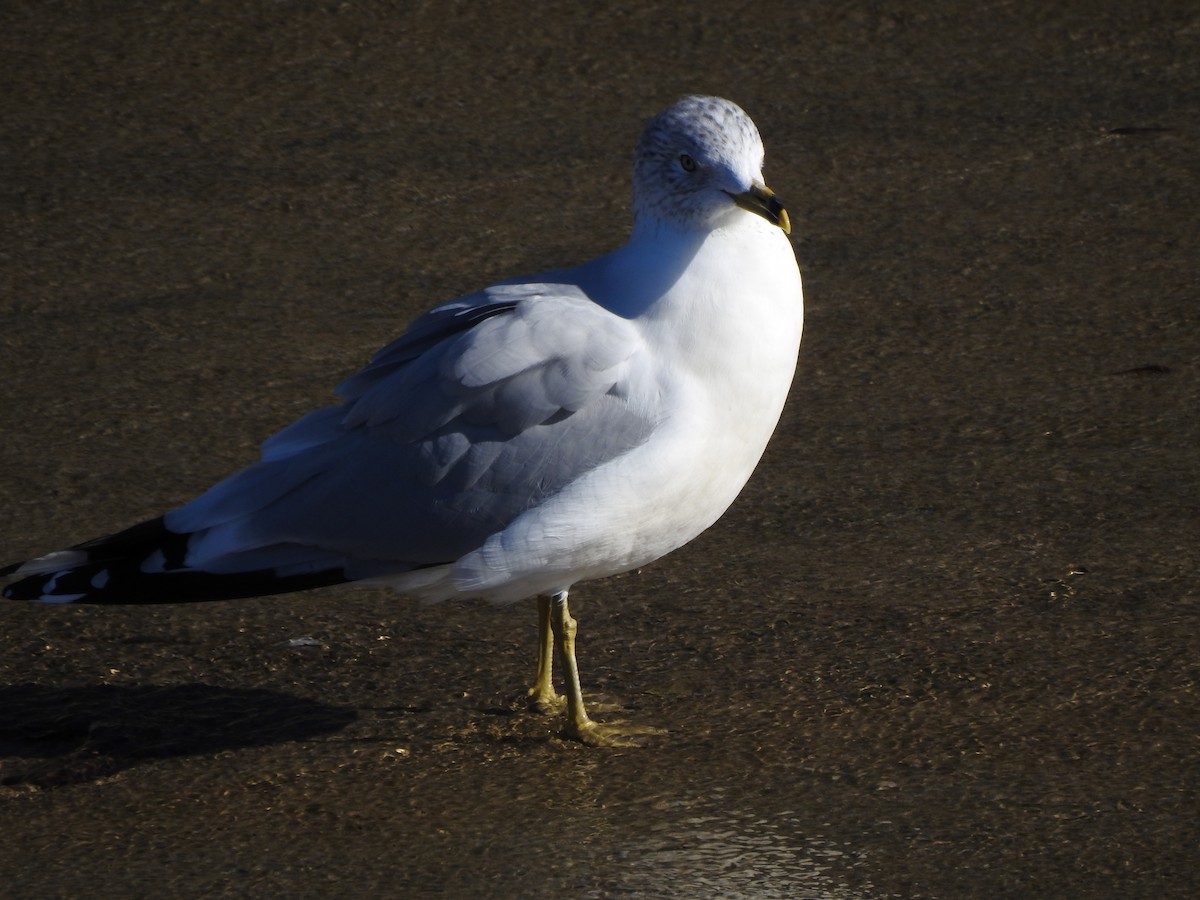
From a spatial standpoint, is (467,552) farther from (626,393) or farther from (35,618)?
(35,618)

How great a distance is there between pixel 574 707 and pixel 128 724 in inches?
34.3

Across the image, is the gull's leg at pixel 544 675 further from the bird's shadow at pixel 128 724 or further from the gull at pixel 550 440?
the bird's shadow at pixel 128 724

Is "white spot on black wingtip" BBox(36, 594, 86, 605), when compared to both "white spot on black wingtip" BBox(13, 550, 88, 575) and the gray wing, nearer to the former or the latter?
"white spot on black wingtip" BBox(13, 550, 88, 575)

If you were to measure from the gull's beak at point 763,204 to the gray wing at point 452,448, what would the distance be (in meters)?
0.31

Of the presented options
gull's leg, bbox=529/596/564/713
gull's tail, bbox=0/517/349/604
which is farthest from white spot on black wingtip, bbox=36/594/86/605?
gull's leg, bbox=529/596/564/713

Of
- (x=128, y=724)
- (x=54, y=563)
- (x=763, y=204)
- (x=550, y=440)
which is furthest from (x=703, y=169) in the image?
(x=128, y=724)

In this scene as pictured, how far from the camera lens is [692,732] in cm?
346

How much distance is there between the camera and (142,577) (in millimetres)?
3395

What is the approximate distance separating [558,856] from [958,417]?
1.98 m

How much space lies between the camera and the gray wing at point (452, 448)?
3.29 metres

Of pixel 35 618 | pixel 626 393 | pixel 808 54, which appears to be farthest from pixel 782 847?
pixel 808 54

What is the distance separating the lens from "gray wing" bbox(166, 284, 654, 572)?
10.8ft

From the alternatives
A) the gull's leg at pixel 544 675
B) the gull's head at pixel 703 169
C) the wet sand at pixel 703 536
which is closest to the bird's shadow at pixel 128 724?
the wet sand at pixel 703 536

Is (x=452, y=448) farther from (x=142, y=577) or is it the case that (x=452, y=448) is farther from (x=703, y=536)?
(x=703, y=536)
